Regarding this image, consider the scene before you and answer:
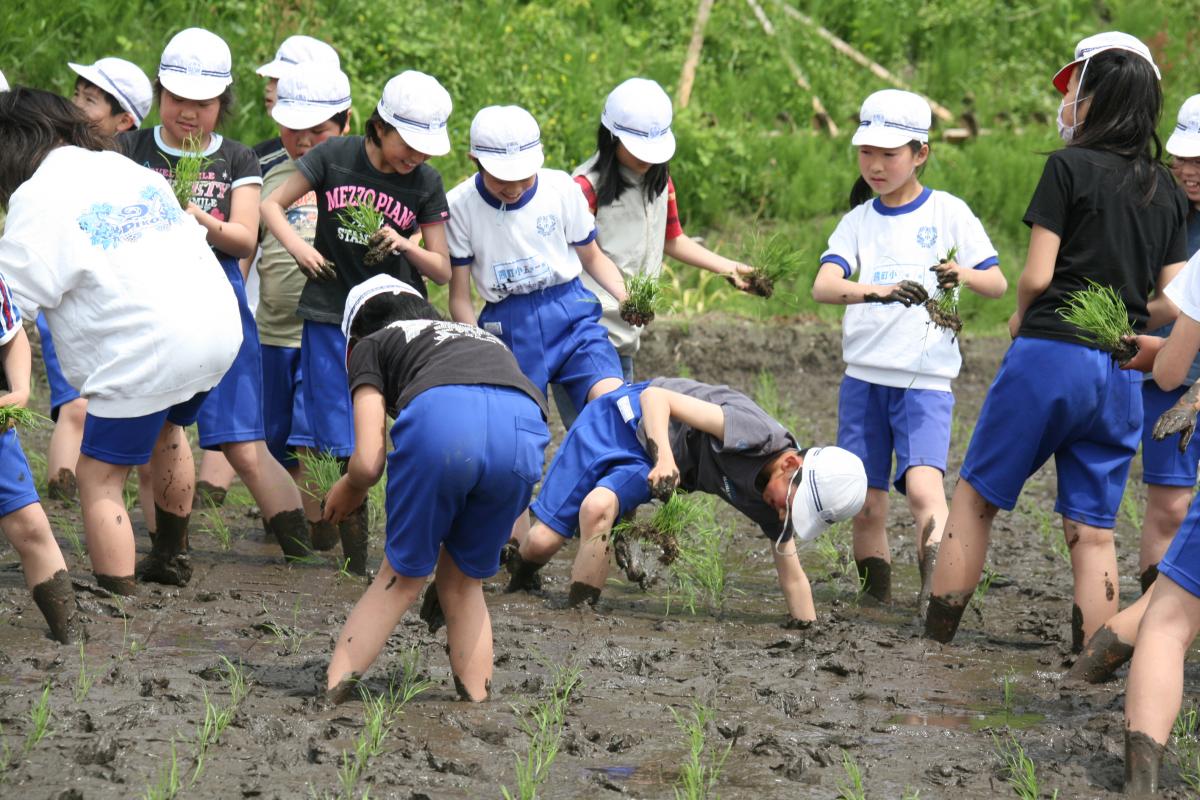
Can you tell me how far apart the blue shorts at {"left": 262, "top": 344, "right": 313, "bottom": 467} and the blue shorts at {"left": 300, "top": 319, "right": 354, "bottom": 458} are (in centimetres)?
37

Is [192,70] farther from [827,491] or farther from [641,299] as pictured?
[827,491]

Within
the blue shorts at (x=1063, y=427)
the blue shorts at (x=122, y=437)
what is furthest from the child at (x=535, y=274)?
the blue shorts at (x=1063, y=427)

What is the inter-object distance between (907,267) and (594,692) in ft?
7.22

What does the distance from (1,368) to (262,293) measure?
2.01 meters

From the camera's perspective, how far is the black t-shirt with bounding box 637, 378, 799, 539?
5.11 metres

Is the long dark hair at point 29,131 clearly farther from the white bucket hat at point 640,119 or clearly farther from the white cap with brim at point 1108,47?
the white cap with brim at point 1108,47

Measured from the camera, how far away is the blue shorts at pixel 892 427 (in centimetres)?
571

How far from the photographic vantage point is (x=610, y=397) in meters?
5.53

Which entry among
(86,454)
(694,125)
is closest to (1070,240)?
(86,454)

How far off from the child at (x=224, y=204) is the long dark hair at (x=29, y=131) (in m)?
0.87

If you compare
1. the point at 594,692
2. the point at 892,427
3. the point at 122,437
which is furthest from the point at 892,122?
the point at 122,437

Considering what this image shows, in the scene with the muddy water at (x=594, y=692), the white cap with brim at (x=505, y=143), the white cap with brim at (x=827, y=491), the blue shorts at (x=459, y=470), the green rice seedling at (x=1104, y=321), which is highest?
the white cap with brim at (x=505, y=143)

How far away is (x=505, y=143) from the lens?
577cm

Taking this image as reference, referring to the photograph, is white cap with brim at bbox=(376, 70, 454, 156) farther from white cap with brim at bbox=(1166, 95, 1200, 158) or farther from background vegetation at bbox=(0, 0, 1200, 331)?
background vegetation at bbox=(0, 0, 1200, 331)
